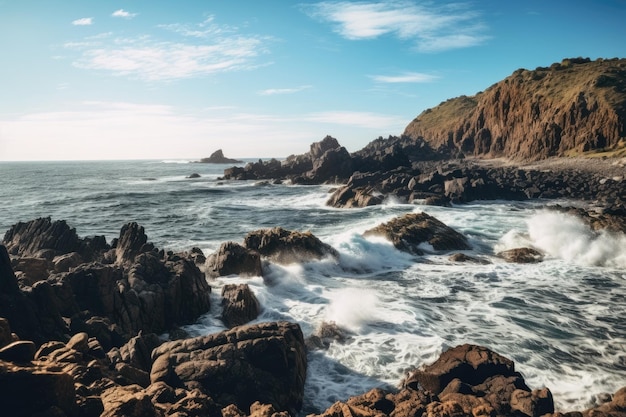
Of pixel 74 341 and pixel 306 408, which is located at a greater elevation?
pixel 74 341

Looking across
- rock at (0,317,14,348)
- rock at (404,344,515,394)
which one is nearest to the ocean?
rock at (404,344,515,394)

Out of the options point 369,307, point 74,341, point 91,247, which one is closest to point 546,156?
point 369,307

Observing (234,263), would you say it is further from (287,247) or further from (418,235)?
(418,235)

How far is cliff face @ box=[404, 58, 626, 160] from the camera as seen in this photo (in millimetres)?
71000

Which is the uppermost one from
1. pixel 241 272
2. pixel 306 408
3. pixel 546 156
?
pixel 546 156

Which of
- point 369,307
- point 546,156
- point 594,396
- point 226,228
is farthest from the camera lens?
point 546,156

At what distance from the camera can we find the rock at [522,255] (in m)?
23.0

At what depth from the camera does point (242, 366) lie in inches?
397

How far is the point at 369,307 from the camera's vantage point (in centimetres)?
1619

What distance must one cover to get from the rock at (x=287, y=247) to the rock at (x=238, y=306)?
611cm

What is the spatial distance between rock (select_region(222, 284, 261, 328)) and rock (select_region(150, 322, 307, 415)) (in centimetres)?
389

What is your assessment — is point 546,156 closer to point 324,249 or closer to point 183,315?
point 324,249

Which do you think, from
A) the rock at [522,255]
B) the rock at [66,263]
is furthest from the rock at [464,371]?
the rock at [66,263]

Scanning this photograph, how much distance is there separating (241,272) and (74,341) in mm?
11012
